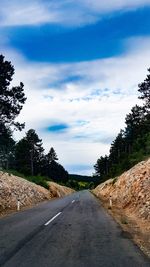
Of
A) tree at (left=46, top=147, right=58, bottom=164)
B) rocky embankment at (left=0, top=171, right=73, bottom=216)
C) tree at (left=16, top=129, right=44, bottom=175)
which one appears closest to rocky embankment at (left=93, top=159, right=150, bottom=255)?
rocky embankment at (left=0, top=171, right=73, bottom=216)

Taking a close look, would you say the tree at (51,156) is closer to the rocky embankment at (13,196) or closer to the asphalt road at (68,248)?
the rocky embankment at (13,196)

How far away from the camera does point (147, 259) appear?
9.78 metres

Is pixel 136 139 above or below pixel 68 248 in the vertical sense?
above

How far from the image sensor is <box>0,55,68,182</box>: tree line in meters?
37.8

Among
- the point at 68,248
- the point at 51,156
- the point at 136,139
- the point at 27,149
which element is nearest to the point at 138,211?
the point at 68,248

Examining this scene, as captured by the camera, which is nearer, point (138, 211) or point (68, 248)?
point (68, 248)

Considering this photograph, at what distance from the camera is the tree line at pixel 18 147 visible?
37750mm

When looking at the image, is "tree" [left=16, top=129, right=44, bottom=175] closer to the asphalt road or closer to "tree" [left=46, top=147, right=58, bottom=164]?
"tree" [left=46, top=147, right=58, bottom=164]

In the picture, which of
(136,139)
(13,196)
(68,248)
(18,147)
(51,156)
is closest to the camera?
(68,248)

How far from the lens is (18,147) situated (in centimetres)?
11188

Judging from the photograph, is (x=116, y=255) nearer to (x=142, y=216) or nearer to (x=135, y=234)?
(x=135, y=234)

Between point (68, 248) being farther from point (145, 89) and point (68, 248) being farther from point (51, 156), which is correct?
point (51, 156)

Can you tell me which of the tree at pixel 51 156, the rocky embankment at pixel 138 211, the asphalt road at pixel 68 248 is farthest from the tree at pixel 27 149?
the asphalt road at pixel 68 248

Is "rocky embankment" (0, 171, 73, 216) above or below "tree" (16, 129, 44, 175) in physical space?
below
